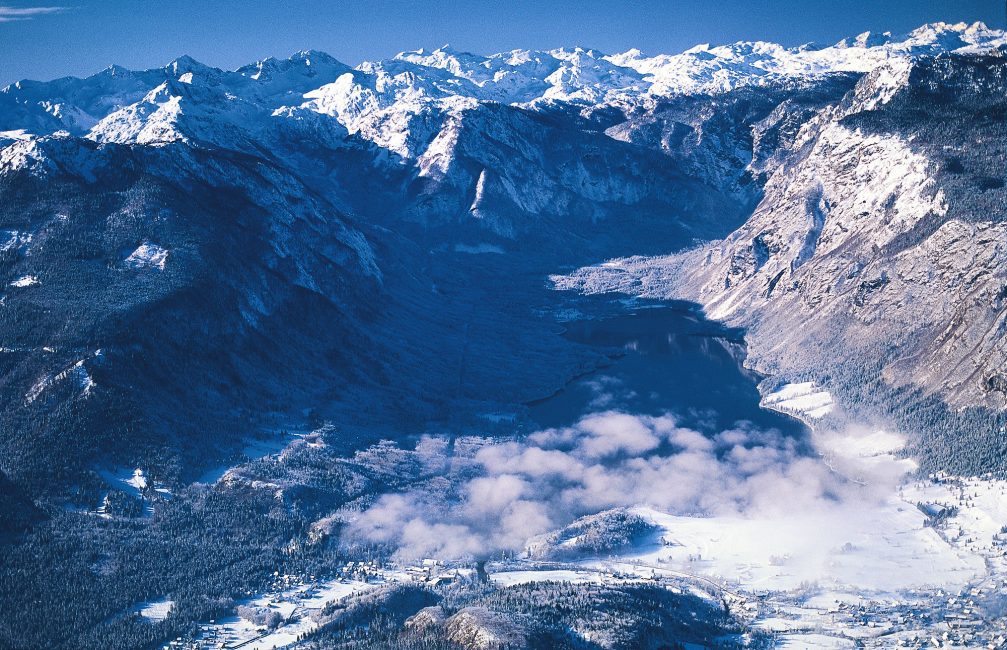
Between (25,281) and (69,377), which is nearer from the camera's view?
(69,377)

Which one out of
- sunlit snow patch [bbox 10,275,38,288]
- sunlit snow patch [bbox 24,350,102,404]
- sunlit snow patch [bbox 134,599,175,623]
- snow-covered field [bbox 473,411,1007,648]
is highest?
sunlit snow patch [bbox 10,275,38,288]

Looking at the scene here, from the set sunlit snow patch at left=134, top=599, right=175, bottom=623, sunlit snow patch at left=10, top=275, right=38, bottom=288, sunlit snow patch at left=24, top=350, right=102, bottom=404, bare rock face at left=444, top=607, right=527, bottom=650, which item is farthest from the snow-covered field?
sunlit snow patch at left=10, top=275, right=38, bottom=288

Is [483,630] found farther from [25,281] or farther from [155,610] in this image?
[25,281]

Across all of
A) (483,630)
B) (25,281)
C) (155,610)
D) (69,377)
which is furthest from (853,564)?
(25,281)

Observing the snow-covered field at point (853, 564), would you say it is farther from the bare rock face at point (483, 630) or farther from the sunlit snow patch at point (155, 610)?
the sunlit snow patch at point (155, 610)

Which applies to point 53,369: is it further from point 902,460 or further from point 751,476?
point 902,460

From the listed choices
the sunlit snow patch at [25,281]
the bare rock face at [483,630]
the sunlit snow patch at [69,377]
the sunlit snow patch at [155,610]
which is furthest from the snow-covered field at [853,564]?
the sunlit snow patch at [25,281]

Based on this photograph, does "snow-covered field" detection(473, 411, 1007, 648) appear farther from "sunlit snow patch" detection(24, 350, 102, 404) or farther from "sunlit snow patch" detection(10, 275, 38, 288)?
"sunlit snow patch" detection(10, 275, 38, 288)
